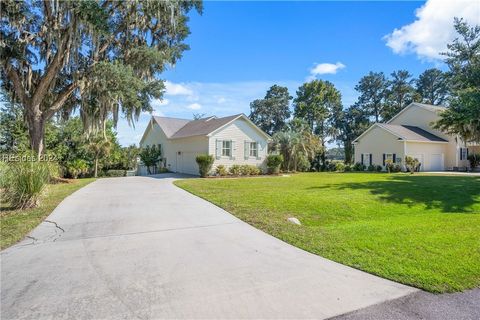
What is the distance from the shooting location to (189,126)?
27.0m

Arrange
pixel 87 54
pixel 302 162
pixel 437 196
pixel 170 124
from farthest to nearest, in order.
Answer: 1. pixel 170 124
2. pixel 302 162
3. pixel 87 54
4. pixel 437 196

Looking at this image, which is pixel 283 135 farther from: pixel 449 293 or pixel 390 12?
pixel 449 293

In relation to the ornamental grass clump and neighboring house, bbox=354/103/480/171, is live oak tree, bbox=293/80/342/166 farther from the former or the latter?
the ornamental grass clump

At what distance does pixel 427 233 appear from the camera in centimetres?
620

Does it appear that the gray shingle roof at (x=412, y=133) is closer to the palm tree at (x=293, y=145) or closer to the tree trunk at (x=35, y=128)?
the palm tree at (x=293, y=145)

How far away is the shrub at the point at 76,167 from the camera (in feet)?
67.0

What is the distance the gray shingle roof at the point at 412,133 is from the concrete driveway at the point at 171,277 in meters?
26.6

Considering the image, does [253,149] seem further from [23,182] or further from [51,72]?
[23,182]

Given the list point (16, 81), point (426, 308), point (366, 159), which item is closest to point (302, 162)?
point (366, 159)

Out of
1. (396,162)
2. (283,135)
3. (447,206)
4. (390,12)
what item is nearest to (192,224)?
(447,206)

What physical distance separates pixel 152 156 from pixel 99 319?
25415 mm

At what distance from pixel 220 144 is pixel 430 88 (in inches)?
1680

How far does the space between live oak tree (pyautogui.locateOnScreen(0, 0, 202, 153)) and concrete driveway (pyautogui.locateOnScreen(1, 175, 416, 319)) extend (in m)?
9.91

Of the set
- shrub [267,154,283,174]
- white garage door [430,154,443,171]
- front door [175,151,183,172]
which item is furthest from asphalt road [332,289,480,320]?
white garage door [430,154,443,171]
